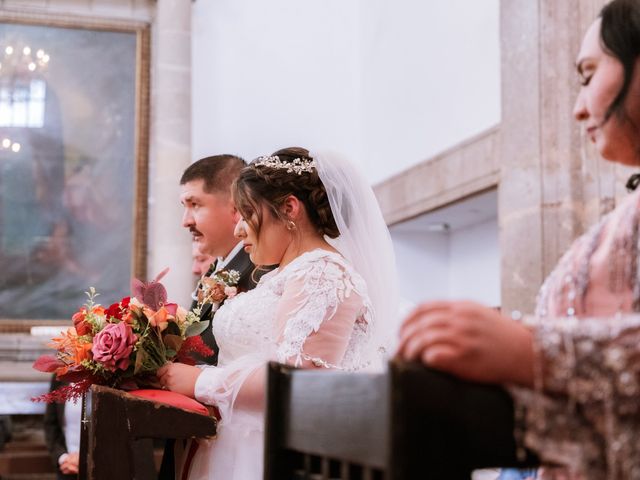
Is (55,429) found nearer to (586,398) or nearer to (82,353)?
(82,353)

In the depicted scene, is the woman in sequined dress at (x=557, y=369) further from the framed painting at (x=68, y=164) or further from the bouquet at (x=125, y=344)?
the framed painting at (x=68, y=164)

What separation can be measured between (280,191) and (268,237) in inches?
6.5

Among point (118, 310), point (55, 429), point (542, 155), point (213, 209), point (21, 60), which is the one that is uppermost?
point (21, 60)

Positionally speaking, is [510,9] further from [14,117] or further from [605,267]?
[14,117]

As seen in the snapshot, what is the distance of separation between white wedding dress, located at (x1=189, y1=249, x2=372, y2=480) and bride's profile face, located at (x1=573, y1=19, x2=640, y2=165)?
1.43 metres

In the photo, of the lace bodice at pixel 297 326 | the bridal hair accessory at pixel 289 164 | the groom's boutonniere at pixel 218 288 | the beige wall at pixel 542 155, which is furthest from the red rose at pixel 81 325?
the beige wall at pixel 542 155

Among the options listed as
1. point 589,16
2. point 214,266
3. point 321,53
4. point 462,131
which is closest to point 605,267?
point 214,266

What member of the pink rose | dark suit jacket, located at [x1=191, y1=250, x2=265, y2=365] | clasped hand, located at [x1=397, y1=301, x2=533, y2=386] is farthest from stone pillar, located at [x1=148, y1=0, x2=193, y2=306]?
clasped hand, located at [x1=397, y1=301, x2=533, y2=386]

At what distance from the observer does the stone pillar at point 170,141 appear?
9312 millimetres

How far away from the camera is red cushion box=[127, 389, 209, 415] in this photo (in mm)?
2939

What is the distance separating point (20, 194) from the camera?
9.77 m

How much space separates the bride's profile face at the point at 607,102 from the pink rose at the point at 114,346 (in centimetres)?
184

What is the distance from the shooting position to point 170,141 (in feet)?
31.6

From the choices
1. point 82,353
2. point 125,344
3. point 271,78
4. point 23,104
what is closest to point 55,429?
point 82,353
